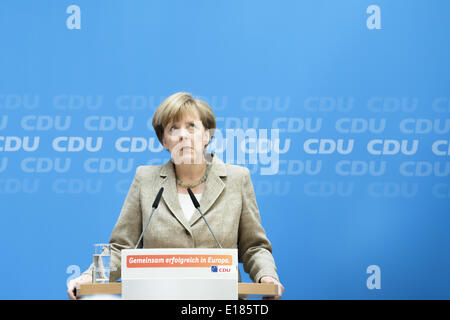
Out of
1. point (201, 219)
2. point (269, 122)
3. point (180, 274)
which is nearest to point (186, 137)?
point (201, 219)

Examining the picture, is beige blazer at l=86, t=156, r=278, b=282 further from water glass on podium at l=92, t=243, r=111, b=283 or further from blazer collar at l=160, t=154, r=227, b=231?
water glass on podium at l=92, t=243, r=111, b=283

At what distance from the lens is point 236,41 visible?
2.84 metres

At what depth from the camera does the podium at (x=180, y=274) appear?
1.38 meters

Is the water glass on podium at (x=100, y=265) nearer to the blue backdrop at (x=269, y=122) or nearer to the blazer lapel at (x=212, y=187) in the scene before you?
the blazer lapel at (x=212, y=187)

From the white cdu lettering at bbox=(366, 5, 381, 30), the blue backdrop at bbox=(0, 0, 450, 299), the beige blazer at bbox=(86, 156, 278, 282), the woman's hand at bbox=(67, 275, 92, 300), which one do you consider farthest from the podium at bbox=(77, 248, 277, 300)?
the white cdu lettering at bbox=(366, 5, 381, 30)

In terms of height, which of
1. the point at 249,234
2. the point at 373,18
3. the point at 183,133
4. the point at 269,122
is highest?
the point at 373,18

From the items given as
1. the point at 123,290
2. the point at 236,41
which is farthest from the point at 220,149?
the point at 123,290

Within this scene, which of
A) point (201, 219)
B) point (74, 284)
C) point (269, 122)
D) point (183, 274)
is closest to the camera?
point (183, 274)

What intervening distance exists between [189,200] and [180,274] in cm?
62

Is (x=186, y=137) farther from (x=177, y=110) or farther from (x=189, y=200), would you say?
(x=189, y=200)

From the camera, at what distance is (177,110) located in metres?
1.94

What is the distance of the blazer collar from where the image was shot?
6.34ft
